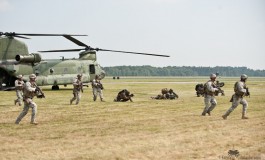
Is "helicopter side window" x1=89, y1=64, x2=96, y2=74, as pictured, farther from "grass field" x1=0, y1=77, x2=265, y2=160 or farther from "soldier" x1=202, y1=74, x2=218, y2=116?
"soldier" x1=202, y1=74, x2=218, y2=116

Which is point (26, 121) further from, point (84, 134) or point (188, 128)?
point (188, 128)

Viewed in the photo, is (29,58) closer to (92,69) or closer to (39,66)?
(39,66)

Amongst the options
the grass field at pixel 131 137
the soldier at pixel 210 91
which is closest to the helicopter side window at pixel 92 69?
the grass field at pixel 131 137

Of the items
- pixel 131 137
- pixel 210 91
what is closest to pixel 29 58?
pixel 210 91

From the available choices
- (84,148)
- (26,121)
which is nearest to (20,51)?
(26,121)

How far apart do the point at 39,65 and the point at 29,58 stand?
8.12ft

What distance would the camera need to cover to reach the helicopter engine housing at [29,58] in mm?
36094

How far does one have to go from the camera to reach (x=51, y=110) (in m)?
21.6

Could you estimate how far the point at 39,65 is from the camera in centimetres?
3925

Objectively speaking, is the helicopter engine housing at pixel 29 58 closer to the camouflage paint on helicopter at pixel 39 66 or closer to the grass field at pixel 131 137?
the camouflage paint on helicopter at pixel 39 66

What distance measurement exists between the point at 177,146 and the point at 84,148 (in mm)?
2713

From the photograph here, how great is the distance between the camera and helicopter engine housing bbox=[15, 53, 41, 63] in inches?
1421

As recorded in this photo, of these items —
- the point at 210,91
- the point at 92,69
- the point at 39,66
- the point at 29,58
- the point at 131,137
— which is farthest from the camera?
the point at 92,69

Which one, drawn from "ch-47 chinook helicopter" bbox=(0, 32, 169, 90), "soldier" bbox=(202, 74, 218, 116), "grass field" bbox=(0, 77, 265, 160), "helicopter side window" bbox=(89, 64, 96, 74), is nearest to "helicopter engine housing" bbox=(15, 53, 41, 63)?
"ch-47 chinook helicopter" bbox=(0, 32, 169, 90)
